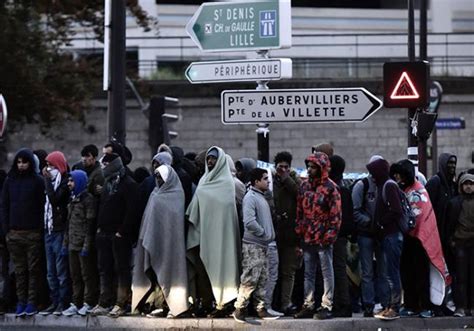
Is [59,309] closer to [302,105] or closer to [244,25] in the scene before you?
[302,105]

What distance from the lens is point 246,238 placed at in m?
13.7

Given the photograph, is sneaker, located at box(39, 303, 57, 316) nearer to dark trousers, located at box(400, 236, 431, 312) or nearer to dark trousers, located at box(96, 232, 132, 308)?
dark trousers, located at box(96, 232, 132, 308)

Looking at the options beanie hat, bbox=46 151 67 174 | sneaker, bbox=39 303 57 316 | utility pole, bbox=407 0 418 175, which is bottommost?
sneaker, bbox=39 303 57 316

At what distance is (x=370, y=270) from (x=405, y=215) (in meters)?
0.78

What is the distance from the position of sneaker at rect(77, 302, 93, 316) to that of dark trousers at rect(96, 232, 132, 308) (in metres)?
0.17

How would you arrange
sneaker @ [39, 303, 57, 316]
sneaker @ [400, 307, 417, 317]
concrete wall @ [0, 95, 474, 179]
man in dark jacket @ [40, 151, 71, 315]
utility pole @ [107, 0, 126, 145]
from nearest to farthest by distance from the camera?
sneaker @ [400, 307, 417, 317] < man in dark jacket @ [40, 151, 71, 315] < sneaker @ [39, 303, 57, 316] < utility pole @ [107, 0, 126, 145] < concrete wall @ [0, 95, 474, 179]

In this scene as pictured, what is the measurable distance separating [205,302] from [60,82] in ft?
53.8

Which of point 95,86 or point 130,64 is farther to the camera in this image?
point 130,64

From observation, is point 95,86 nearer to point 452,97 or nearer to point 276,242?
point 452,97

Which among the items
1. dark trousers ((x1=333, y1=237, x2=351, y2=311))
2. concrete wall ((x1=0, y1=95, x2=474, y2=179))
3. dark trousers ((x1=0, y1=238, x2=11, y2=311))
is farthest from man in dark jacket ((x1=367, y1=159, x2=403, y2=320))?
concrete wall ((x1=0, y1=95, x2=474, y2=179))

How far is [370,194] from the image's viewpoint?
1406 centimetres

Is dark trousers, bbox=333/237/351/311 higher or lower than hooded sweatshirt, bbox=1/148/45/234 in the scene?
lower

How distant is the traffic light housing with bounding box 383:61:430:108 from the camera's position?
14.8 metres

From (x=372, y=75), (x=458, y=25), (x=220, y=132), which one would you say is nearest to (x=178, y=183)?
(x=220, y=132)
